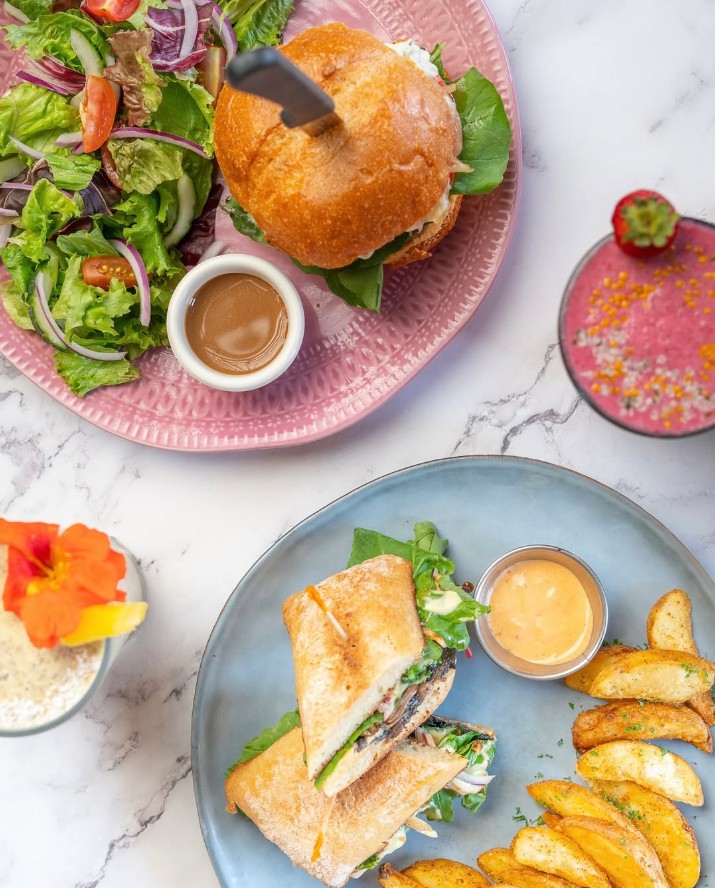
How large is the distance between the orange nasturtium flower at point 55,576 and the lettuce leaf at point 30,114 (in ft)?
3.49

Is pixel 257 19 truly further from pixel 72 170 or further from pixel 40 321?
pixel 40 321

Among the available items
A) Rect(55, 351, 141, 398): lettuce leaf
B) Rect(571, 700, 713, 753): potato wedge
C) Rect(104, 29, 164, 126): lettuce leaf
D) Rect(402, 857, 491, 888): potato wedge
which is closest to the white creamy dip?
Rect(55, 351, 141, 398): lettuce leaf

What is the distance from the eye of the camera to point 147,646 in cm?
248

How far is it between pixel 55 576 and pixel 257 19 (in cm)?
152

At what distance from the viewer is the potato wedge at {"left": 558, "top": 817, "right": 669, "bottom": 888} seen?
201 cm

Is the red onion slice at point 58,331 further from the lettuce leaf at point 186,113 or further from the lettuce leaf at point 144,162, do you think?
the lettuce leaf at point 186,113

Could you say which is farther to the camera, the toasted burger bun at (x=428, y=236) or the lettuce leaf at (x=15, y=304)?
the lettuce leaf at (x=15, y=304)

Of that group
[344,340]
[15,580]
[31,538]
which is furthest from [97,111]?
[15,580]

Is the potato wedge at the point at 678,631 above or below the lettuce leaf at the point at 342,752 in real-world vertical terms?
above

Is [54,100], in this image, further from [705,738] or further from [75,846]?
[705,738]

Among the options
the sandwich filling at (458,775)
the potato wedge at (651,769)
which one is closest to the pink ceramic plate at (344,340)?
the sandwich filling at (458,775)

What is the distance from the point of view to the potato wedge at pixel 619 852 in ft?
6.61

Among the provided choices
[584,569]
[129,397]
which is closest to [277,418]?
[129,397]

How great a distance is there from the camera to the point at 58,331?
7.62ft
